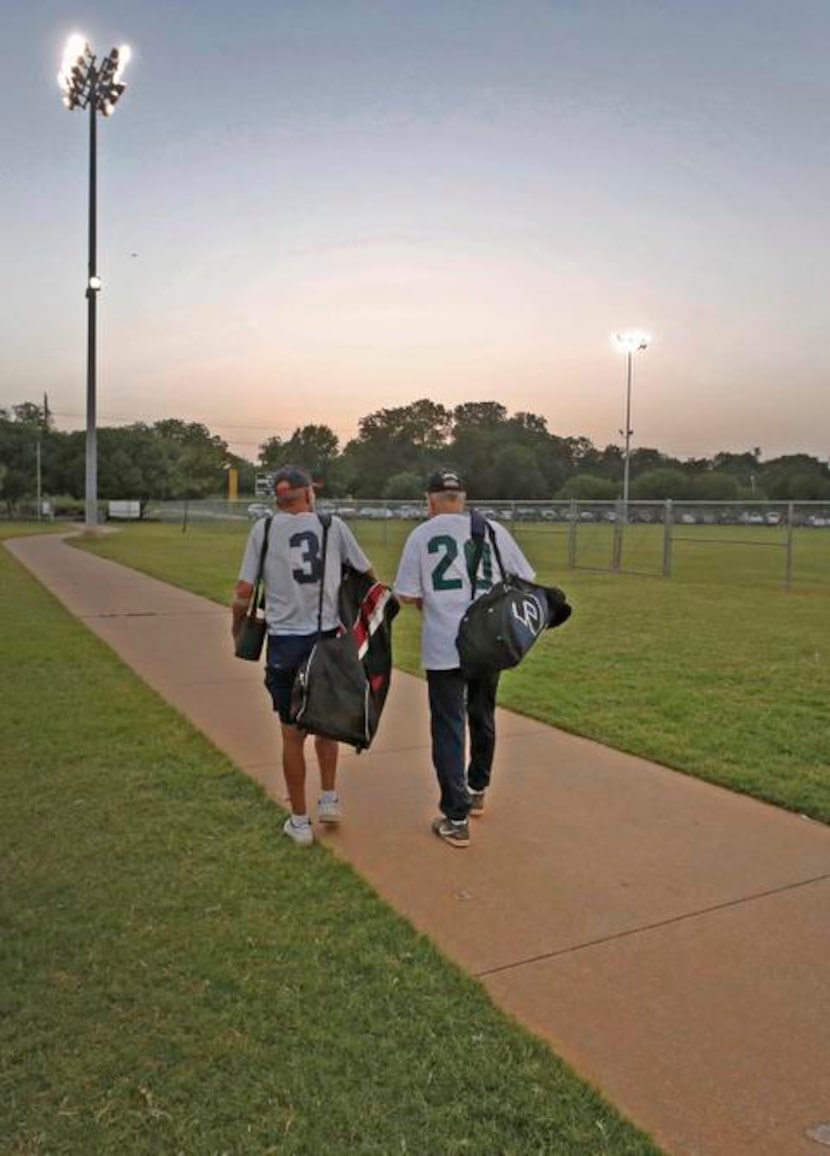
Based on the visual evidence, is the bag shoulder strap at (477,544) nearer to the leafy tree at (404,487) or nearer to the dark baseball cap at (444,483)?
the dark baseball cap at (444,483)

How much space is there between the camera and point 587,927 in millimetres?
3205

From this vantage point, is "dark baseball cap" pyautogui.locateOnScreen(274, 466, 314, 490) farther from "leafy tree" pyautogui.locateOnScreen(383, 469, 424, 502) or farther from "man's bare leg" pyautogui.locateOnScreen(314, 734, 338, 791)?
"leafy tree" pyautogui.locateOnScreen(383, 469, 424, 502)

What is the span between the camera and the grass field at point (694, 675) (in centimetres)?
521

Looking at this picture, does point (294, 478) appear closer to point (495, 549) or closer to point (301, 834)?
point (495, 549)

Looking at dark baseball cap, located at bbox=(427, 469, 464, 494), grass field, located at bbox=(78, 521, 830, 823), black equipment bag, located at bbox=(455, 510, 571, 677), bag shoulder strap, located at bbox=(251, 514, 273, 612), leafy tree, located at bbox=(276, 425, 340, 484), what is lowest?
grass field, located at bbox=(78, 521, 830, 823)

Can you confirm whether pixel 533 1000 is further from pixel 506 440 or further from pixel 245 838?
pixel 506 440

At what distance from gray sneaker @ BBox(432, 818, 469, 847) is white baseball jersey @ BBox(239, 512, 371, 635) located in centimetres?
106

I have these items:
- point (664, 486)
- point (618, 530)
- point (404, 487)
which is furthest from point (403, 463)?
point (618, 530)

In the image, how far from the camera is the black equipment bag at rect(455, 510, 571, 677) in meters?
3.80

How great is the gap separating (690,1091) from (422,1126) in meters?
0.72

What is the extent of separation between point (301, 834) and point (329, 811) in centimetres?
26

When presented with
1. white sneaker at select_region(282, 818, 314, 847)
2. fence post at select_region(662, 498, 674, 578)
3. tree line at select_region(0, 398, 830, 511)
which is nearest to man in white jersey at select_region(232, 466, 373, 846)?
white sneaker at select_region(282, 818, 314, 847)

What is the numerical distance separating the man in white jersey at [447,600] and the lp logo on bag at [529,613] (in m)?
0.18

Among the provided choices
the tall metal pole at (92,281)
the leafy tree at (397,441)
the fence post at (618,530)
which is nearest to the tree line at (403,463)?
the leafy tree at (397,441)
